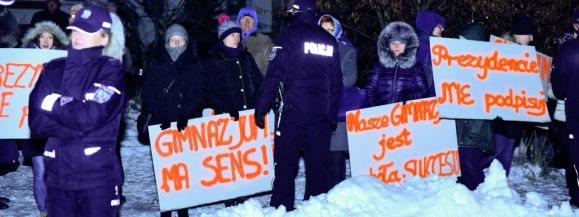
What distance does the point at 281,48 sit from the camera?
7.52 meters

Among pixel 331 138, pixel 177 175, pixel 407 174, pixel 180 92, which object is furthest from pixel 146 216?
pixel 407 174

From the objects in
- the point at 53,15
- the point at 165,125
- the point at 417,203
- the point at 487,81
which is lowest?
the point at 417,203

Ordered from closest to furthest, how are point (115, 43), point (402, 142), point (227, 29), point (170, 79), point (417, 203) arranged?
point (115, 43) → point (417, 203) → point (170, 79) → point (227, 29) → point (402, 142)

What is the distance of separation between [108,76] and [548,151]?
7.33 m

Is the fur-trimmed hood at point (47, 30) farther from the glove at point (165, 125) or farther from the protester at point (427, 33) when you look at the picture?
the protester at point (427, 33)

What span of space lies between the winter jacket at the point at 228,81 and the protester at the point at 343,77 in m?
0.91

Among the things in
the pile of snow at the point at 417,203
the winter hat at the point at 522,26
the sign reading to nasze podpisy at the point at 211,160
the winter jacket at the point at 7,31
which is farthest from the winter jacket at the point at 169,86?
the winter hat at the point at 522,26

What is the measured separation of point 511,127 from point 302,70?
2469 millimetres

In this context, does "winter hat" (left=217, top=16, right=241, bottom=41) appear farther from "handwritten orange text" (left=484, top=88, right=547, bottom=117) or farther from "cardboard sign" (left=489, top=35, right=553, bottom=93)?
"cardboard sign" (left=489, top=35, right=553, bottom=93)

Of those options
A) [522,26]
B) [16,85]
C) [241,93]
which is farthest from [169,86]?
[522,26]

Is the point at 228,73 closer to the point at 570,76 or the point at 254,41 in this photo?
the point at 254,41

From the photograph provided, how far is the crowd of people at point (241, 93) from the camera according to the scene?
500 centimetres

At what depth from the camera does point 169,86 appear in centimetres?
770

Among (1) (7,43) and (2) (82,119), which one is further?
(1) (7,43)
